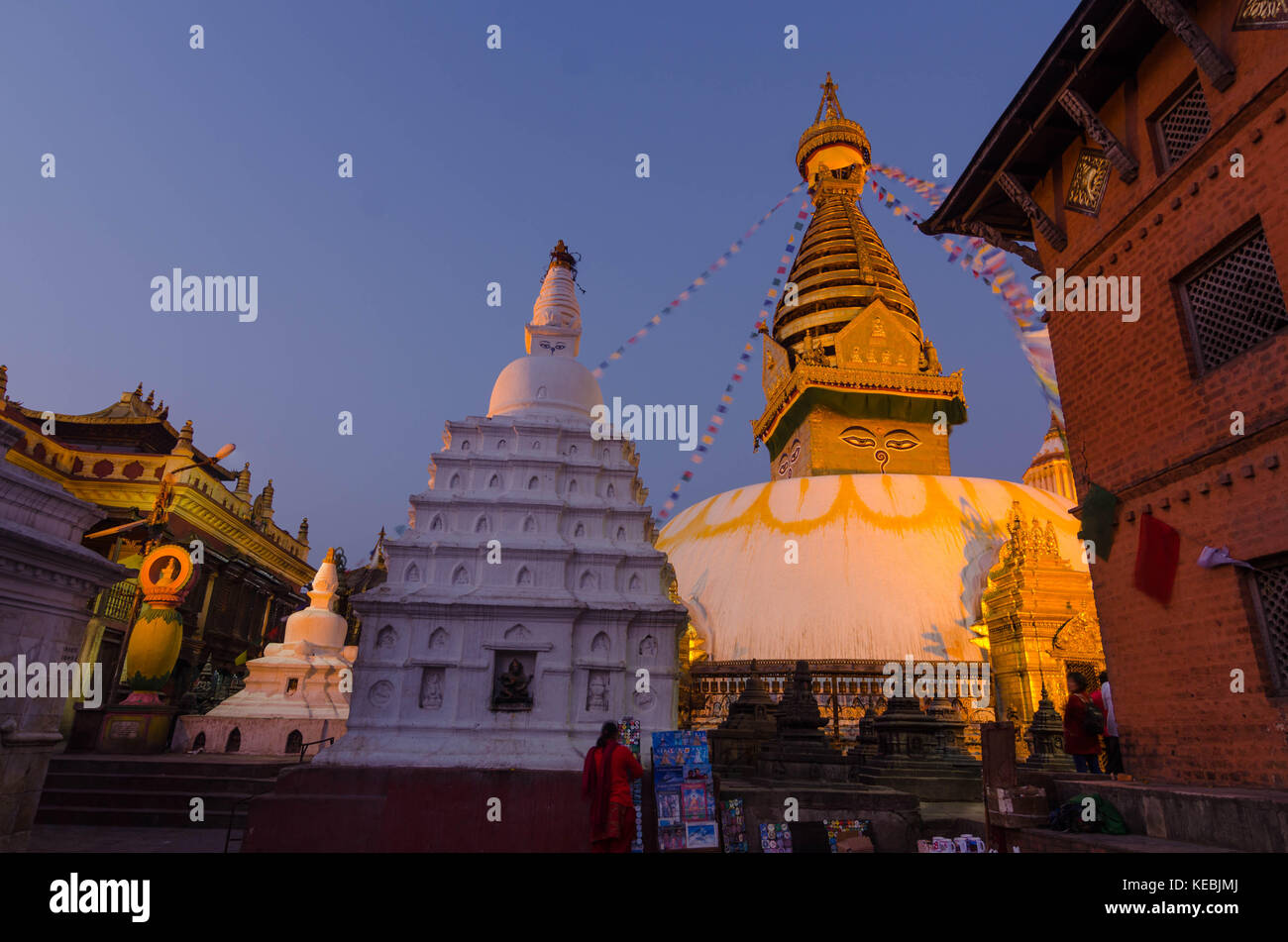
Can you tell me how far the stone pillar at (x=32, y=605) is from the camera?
6402mm

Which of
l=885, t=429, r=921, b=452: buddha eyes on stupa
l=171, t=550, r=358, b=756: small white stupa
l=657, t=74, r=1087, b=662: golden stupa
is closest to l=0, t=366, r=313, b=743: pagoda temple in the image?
l=171, t=550, r=358, b=756: small white stupa

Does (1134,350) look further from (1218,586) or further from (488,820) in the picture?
(488,820)

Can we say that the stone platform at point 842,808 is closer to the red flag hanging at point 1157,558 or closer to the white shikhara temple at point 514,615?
the white shikhara temple at point 514,615

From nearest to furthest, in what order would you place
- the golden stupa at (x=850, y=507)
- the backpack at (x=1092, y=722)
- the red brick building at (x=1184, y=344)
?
the red brick building at (x=1184, y=344), the backpack at (x=1092, y=722), the golden stupa at (x=850, y=507)

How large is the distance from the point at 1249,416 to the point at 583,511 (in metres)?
8.76

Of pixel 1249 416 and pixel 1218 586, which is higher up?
pixel 1249 416

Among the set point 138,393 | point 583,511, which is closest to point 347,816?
point 583,511

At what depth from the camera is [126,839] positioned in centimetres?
971

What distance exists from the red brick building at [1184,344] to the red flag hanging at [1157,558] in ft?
0.35

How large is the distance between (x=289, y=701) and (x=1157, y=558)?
1773 centimetres

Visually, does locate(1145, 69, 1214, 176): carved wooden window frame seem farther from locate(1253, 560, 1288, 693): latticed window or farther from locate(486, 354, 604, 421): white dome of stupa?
locate(486, 354, 604, 421): white dome of stupa

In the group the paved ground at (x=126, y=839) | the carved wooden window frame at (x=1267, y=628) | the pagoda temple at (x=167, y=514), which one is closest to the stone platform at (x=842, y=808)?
the carved wooden window frame at (x=1267, y=628)

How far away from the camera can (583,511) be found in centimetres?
1228

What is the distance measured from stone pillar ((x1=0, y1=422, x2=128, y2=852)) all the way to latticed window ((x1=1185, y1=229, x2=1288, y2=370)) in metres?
11.7
